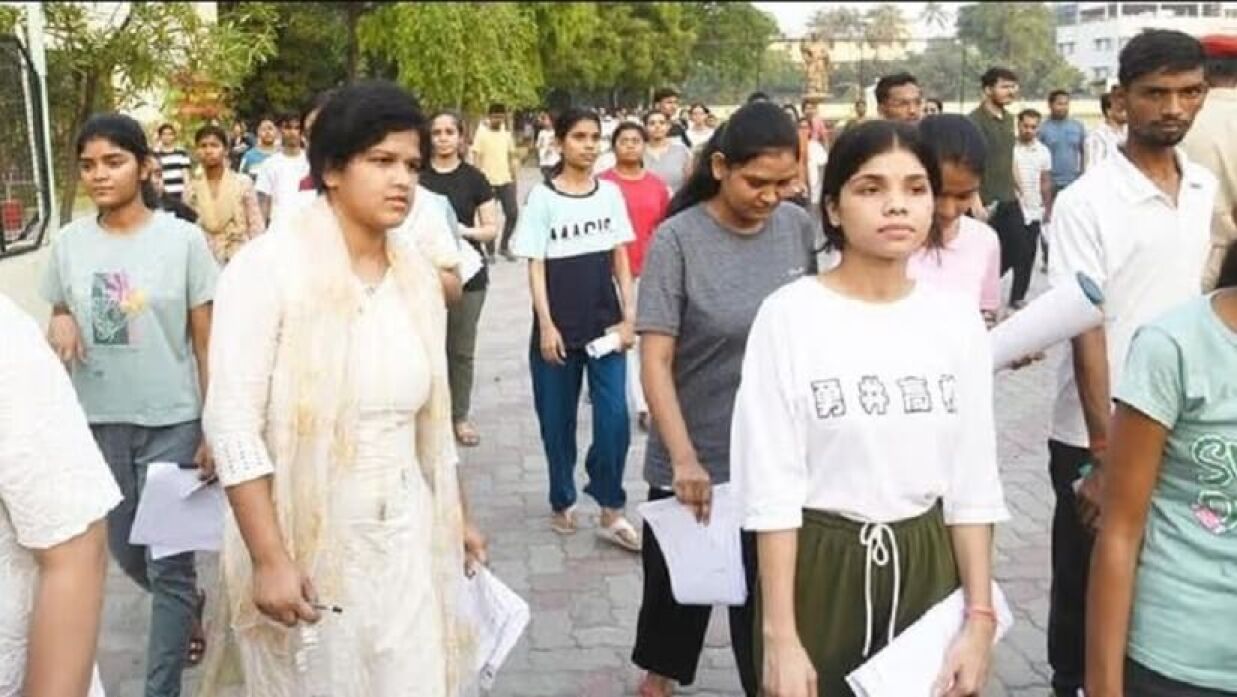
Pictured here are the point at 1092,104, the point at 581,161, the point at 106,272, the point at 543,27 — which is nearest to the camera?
the point at 106,272

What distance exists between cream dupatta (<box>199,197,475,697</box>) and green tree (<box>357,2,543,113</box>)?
2296 centimetres

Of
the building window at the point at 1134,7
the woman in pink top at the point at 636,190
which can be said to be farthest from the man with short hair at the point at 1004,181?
the building window at the point at 1134,7

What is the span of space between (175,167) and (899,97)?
6.13 m

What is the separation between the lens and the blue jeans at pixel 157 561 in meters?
3.79

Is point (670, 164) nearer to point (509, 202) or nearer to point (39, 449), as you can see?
point (509, 202)

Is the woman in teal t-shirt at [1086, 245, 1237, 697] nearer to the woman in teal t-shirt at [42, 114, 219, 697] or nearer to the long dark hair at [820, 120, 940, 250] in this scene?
the long dark hair at [820, 120, 940, 250]

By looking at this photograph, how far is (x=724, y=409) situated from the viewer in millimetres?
3570

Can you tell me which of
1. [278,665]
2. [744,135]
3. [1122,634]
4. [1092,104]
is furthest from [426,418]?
[1092,104]

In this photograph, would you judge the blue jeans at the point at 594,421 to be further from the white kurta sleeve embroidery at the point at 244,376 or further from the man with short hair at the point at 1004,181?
the man with short hair at the point at 1004,181

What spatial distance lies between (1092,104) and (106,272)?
2188cm

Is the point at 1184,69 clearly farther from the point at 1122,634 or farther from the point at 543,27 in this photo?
the point at 543,27

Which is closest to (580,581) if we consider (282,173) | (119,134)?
(119,134)

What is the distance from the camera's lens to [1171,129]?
3.29 meters

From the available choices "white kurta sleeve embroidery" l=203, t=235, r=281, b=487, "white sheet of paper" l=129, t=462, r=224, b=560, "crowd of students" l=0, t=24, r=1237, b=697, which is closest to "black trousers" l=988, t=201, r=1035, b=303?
"crowd of students" l=0, t=24, r=1237, b=697
